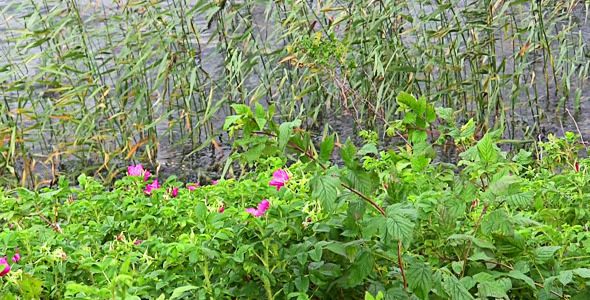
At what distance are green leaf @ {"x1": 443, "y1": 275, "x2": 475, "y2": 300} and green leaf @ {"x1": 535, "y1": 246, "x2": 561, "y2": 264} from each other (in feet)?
0.74

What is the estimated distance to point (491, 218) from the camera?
148cm

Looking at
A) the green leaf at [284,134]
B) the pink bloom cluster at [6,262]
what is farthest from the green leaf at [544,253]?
the pink bloom cluster at [6,262]

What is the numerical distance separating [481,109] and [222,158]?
1.22 m

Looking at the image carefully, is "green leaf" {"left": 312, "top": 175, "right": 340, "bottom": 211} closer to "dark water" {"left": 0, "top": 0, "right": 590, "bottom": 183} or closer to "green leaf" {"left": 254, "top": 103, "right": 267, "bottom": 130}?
"green leaf" {"left": 254, "top": 103, "right": 267, "bottom": 130}

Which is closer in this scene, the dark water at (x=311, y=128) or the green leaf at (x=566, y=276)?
the green leaf at (x=566, y=276)

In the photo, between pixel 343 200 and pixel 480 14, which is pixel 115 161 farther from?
pixel 343 200

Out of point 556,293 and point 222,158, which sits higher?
point 556,293

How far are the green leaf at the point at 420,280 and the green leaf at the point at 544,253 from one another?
10.0 inches

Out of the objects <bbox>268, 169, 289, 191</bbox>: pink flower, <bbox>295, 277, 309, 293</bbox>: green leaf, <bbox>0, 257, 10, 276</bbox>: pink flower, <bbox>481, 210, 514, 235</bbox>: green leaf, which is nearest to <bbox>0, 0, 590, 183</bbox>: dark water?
<bbox>268, 169, 289, 191</bbox>: pink flower

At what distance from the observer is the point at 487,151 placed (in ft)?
4.94

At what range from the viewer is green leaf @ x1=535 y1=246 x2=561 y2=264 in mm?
1537

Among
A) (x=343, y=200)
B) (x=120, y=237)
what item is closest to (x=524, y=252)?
(x=343, y=200)

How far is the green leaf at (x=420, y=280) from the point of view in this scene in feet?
4.57

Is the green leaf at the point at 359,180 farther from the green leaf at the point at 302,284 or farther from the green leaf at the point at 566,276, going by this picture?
the green leaf at the point at 566,276
